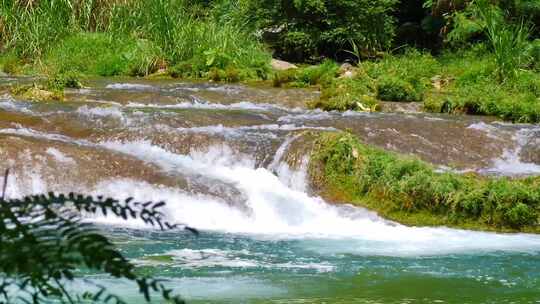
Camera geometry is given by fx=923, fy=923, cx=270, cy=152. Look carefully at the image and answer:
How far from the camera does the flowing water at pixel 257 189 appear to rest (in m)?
5.67

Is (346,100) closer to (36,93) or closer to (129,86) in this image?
(129,86)

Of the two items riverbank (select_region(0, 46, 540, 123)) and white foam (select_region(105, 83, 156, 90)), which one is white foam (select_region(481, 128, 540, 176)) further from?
white foam (select_region(105, 83, 156, 90))

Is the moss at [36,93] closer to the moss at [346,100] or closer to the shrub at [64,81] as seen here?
the shrub at [64,81]

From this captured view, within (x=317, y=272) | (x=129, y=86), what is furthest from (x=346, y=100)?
(x=317, y=272)

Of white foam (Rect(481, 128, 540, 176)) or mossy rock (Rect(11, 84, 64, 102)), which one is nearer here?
white foam (Rect(481, 128, 540, 176))

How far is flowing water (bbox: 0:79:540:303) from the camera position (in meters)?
5.67

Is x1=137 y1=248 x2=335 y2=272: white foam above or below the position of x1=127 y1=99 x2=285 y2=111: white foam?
below

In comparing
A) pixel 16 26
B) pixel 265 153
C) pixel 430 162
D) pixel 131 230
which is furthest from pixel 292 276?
pixel 16 26

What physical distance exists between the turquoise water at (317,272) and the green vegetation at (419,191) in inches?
48.6

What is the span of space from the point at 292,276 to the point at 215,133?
181 inches

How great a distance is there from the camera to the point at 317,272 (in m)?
5.96

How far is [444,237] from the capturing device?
784cm

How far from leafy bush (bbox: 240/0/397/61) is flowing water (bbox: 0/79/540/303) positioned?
558 cm

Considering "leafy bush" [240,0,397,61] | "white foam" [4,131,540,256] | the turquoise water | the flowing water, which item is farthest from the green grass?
the turquoise water
